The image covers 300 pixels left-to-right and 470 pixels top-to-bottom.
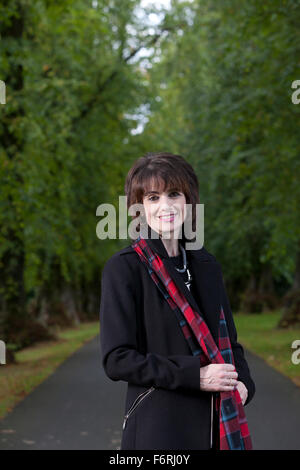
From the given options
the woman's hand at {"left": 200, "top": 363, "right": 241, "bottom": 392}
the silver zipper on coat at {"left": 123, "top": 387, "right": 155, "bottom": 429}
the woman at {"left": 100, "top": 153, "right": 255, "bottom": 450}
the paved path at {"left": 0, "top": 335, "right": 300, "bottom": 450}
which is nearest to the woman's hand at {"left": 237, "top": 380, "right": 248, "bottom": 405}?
the woman at {"left": 100, "top": 153, "right": 255, "bottom": 450}

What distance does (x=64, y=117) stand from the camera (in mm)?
16281

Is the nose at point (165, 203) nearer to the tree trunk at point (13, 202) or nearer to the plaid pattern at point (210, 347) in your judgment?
the plaid pattern at point (210, 347)

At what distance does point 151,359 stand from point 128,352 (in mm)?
87

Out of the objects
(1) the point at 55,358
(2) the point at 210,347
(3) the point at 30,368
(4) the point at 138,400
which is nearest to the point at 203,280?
(2) the point at 210,347

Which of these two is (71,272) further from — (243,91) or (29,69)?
(29,69)

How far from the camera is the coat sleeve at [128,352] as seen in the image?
268 centimetres

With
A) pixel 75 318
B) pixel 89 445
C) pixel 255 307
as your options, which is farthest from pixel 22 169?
pixel 255 307

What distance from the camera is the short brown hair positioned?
297cm

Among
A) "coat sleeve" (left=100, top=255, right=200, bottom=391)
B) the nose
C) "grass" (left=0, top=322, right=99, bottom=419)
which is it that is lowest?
"coat sleeve" (left=100, top=255, right=200, bottom=391)

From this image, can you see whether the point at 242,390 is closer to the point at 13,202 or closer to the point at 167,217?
the point at 167,217

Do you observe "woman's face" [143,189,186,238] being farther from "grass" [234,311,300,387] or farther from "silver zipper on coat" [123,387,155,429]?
"grass" [234,311,300,387]

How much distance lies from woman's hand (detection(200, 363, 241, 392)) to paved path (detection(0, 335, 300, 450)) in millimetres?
5483
